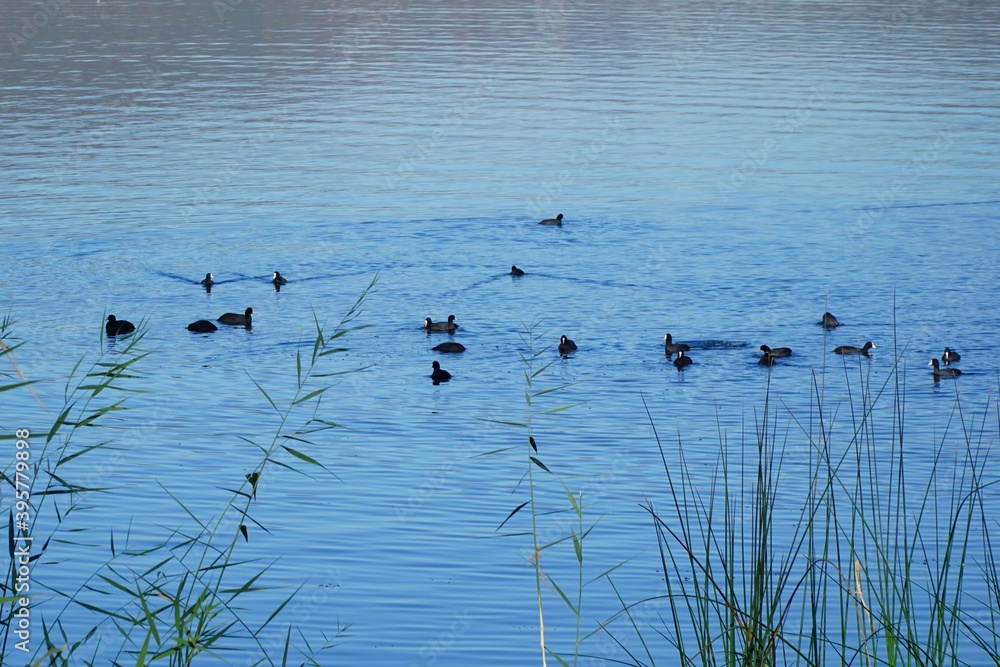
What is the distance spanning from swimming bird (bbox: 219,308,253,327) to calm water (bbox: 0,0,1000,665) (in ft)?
1.27

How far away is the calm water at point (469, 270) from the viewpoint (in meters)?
13.2

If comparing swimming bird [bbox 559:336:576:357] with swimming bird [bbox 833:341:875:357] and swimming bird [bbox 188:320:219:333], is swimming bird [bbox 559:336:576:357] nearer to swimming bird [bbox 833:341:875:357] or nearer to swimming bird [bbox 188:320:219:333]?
swimming bird [bbox 833:341:875:357]

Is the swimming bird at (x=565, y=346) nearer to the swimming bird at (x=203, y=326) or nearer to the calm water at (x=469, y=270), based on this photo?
the calm water at (x=469, y=270)

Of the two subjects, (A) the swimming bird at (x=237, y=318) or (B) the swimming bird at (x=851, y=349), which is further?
(A) the swimming bird at (x=237, y=318)

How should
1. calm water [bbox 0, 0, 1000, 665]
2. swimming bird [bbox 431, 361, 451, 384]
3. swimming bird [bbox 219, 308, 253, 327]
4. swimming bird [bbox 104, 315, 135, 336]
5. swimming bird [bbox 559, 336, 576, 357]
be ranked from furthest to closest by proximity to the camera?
swimming bird [bbox 219, 308, 253, 327] → swimming bird [bbox 104, 315, 135, 336] → swimming bird [bbox 559, 336, 576, 357] → swimming bird [bbox 431, 361, 451, 384] → calm water [bbox 0, 0, 1000, 665]

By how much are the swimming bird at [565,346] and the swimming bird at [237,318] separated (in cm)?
525

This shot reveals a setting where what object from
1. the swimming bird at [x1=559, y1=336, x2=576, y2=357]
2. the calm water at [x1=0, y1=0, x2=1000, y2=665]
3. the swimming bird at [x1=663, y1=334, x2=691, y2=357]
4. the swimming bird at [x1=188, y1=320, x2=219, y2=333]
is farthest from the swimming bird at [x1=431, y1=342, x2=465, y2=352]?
the swimming bird at [x1=188, y1=320, x2=219, y2=333]

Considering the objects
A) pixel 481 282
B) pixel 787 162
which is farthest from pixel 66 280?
pixel 787 162

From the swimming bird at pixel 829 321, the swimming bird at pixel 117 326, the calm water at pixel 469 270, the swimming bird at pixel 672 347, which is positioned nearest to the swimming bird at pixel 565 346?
the calm water at pixel 469 270

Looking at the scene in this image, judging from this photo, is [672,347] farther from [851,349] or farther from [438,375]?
[438,375]

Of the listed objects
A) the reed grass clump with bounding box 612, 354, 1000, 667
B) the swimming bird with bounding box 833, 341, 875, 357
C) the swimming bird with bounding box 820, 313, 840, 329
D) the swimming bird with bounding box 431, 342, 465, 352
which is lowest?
the reed grass clump with bounding box 612, 354, 1000, 667

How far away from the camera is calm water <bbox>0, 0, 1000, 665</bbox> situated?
13.2 metres

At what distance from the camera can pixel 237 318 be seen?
21531mm

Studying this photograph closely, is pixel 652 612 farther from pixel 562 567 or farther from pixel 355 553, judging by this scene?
pixel 355 553
